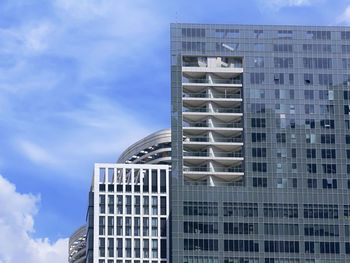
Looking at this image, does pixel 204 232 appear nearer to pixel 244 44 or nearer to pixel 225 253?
pixel 225 253

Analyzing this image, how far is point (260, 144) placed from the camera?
19050cm

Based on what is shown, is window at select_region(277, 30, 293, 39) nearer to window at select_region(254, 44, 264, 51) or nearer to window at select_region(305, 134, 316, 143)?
window at select_region(254, 44, 264, 51)

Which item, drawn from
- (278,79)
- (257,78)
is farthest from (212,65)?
(278,79)

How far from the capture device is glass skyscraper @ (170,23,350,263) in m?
186

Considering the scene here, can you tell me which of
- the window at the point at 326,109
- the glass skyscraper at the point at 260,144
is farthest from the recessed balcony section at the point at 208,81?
the window at the point at 326,109

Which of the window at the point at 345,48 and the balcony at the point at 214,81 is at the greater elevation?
the window at the point at 345,48

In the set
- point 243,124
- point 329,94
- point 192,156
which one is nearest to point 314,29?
point 329,94

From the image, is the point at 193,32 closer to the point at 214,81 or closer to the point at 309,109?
the point at 214,81

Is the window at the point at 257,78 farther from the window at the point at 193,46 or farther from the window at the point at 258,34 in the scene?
the window at the point at 193,46

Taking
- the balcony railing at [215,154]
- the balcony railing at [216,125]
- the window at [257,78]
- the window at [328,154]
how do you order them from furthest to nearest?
the window at [257,78] < the balcony railing at [216,125] < the window at [328,154] < the balcony railing at [215,154]

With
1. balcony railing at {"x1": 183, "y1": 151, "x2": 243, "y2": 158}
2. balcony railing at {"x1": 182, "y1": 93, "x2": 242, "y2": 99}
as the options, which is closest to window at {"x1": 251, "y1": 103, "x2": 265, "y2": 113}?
balcony railing at {"x1": 182, "y1": 93, "x2": 242, "y2": 99}

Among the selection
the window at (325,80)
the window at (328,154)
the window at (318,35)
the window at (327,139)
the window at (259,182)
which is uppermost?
the window at (318,35)

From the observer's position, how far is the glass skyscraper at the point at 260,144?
186500mm

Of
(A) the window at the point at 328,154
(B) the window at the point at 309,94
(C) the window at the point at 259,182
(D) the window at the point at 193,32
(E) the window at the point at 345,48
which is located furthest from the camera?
(E) the window at the point at 345,48
